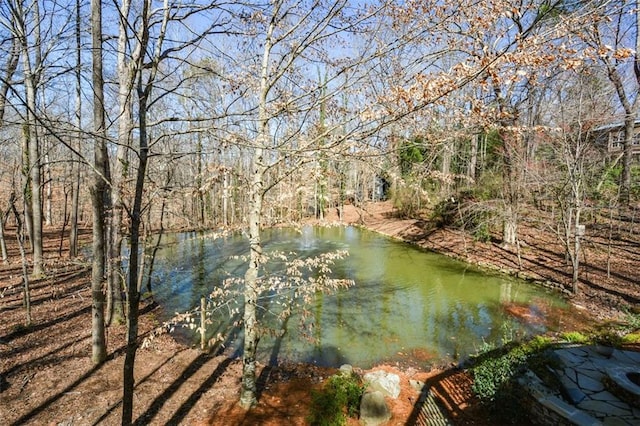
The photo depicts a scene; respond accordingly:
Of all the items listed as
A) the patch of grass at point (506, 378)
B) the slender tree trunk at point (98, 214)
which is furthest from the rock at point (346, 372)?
the slender tree trunk at point (98, 214)

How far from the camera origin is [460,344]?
27.4ft

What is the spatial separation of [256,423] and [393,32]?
5.54 metres

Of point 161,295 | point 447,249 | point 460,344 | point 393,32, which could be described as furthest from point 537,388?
point 447,249

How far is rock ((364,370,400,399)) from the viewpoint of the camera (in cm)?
558

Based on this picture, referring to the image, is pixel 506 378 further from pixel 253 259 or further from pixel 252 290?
pixel 253 259

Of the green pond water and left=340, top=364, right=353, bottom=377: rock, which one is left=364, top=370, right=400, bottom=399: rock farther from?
the green pond water

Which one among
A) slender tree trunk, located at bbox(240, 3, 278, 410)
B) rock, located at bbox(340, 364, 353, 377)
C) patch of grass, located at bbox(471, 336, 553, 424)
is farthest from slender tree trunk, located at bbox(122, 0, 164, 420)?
patch of grass, located at bbox(471, 336, 553, 424)

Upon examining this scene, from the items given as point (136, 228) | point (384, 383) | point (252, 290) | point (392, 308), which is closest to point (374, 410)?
point (384, 383)

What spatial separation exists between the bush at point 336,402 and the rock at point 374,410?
6.7 inches

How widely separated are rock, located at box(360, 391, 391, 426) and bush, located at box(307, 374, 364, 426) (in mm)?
170

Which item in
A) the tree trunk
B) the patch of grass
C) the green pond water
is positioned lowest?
the green pond water

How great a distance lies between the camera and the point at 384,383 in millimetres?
5723

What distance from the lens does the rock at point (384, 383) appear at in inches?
220

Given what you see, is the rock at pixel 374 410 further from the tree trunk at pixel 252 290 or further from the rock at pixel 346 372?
the tree trunk at pixel 252 290
